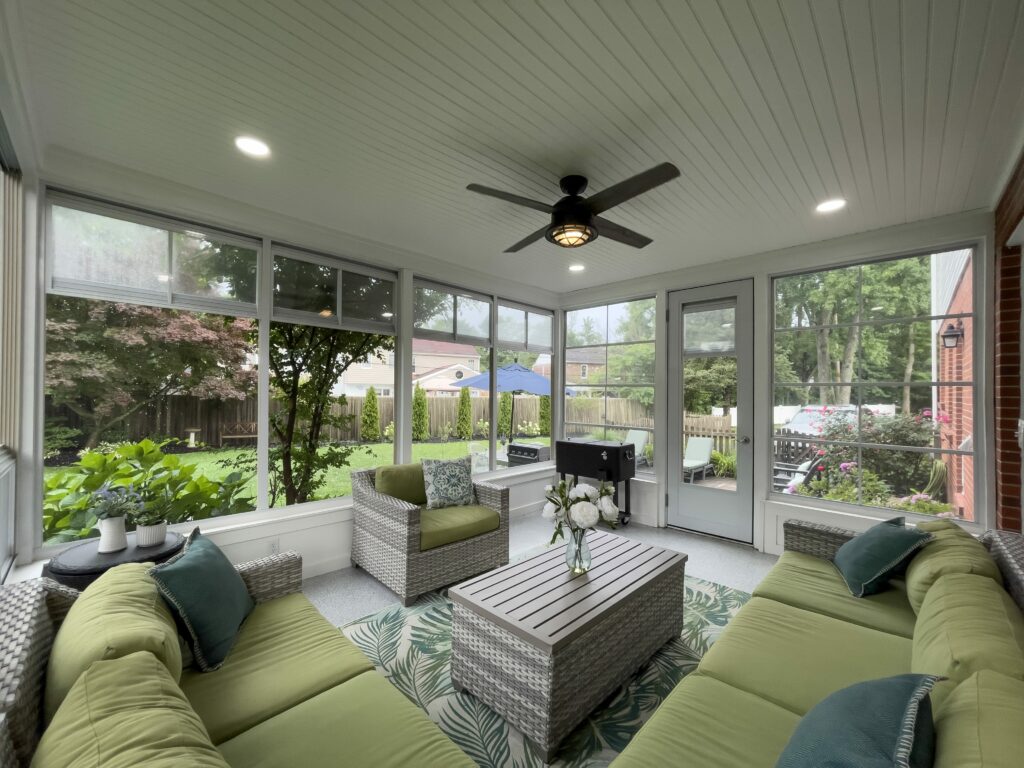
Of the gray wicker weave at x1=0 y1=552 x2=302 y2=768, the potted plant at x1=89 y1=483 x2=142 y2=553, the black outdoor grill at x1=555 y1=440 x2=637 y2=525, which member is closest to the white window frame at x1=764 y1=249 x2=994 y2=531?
the black outdoor grill at x1=555 y1=440 x2=637 y2=525

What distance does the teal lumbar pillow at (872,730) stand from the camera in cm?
80

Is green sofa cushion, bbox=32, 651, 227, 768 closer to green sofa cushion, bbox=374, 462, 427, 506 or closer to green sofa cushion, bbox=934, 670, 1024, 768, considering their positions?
green sofa cushion, bbox=934, 670, 1024, 768

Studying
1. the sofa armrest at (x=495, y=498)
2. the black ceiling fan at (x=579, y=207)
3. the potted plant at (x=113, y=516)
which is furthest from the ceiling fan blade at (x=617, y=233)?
the potted plant at (x=113, y=516)

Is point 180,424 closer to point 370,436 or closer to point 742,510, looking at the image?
point 370,436

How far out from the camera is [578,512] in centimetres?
210

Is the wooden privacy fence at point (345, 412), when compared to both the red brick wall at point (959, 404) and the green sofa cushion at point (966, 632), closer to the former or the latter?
the red brick wall at point (959, 404)

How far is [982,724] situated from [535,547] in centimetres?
324

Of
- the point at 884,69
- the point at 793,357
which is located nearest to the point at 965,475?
the point at 793,357

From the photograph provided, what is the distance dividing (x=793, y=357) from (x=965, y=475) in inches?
53.0

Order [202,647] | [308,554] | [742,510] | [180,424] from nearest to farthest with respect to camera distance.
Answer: [202,647] < [180,424] < [308,554] < [742,510]

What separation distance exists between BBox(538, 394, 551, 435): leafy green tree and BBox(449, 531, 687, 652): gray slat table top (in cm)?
290

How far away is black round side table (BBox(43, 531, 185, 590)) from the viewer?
2078 millimetres

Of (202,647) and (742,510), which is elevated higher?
(202,647)

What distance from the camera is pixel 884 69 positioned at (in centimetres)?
170
